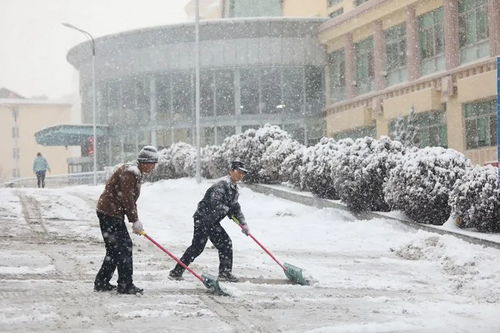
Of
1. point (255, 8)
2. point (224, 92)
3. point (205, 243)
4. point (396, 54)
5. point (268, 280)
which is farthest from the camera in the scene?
point (255, 8)

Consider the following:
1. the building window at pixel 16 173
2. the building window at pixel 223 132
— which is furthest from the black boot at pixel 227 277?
the building window at pixel 16 173

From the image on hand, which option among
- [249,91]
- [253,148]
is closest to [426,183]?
[253,148]

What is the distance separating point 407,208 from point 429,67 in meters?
18.8

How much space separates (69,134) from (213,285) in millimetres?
38604

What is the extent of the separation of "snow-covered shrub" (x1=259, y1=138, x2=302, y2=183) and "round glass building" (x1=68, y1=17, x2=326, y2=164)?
61.1 feet

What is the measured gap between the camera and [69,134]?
45.1m

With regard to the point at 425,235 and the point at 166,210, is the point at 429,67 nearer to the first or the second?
the point at 166,210

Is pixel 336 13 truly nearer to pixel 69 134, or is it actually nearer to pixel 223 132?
pixel 223 132

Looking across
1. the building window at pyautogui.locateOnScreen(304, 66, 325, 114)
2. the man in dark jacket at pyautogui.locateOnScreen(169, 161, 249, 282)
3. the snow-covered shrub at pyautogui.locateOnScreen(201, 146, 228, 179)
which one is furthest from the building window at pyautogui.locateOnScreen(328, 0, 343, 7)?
the man in dark jacket at pyautogui.locateOnScreen(169, 161, 249, 282)

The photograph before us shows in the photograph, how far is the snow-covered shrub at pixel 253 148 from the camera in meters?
21.6

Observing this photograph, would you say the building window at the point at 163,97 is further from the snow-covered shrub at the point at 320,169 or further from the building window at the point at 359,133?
the snow-covered shrub at the point at 320,169

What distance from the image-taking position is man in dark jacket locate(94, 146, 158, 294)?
801 centimetres

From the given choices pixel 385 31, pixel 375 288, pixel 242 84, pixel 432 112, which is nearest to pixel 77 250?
pixel 375 288

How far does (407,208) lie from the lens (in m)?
14.4
